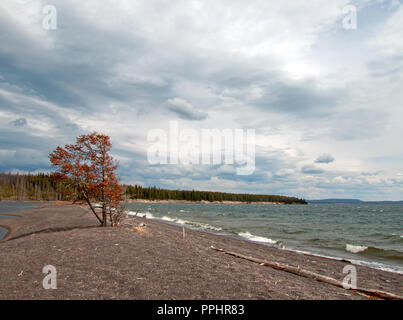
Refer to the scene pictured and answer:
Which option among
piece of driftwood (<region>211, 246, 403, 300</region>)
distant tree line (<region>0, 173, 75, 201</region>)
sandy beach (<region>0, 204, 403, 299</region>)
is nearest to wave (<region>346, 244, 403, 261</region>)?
sandy beach (<region>0, 204, 403, 299</region>)

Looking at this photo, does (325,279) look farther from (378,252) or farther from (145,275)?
(378,252)

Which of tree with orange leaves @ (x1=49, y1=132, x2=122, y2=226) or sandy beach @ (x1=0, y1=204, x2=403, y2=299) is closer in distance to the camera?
sandy beach @ (x1=0, y1=204, x2=403, y2=299)

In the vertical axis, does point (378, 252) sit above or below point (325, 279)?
below

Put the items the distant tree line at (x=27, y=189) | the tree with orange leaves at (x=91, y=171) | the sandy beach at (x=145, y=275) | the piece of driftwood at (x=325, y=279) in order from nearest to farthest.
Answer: the sandy beach at (x=145, y=275)
the piece of driftwood at (x=325, y=279)
the tree with orange leaves at (x=91, y=171)
the distant tree line at (x=27, y=189)

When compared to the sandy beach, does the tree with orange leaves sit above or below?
above

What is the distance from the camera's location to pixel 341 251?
2072 cm

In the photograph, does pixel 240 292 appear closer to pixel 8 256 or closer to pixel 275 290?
pixel 275 290

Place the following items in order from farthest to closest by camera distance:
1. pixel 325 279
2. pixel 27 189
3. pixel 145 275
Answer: pixel 27 189
pixel 325 279
pixel 145 275

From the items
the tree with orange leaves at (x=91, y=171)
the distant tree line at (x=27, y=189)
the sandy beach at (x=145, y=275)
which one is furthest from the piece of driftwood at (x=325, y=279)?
the distant tree line at (x=27, y=189)

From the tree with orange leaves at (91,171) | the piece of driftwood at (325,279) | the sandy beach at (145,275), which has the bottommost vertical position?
the piece of driftwood at (325,279)

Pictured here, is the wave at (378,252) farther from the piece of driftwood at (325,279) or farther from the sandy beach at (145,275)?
the piece of driftwood at (325,279)

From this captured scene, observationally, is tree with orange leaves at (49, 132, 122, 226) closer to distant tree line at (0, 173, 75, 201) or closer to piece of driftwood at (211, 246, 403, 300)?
piece of driftwood at (211, 246, 403, 300)

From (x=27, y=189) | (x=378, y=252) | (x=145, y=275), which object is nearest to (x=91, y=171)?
(x=145, y=275)
